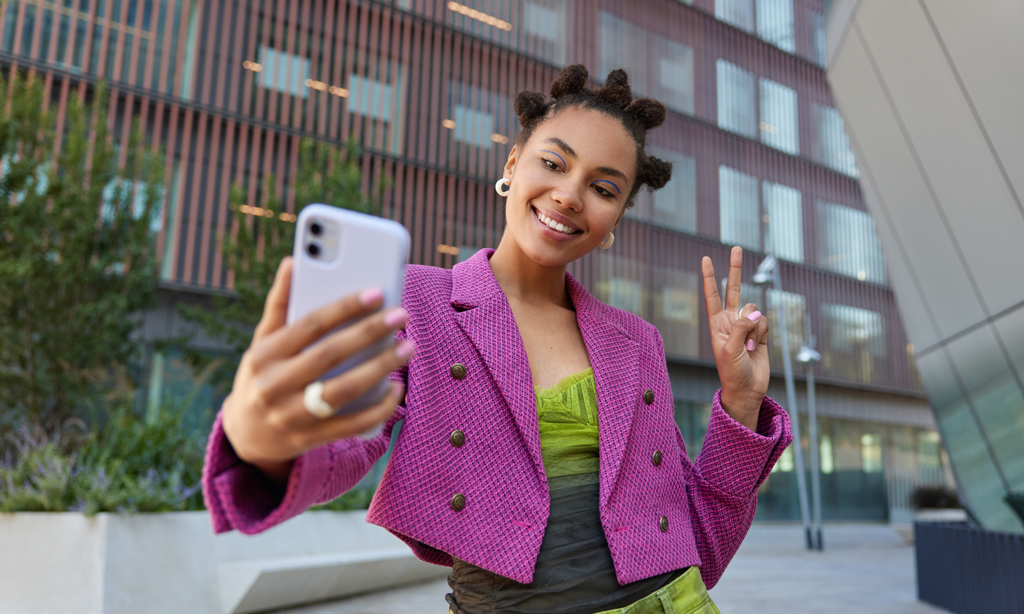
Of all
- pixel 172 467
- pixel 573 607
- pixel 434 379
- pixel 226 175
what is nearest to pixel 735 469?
pixel 573 607

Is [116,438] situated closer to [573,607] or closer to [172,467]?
[172,467]

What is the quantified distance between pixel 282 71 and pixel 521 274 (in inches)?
662

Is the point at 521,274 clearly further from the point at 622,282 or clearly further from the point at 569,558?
the point at 622,282

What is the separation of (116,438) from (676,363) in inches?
679

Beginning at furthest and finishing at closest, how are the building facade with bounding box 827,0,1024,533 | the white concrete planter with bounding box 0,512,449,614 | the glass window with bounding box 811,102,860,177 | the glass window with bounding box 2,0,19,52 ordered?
1. the glass window with bounding box 811,102,860,177
2. the glass window with bounding box 2,0,19,52
3. the building facade with bounding box 827,0,1024,533
4. the white concrete planter with bounding box 0,512,449,614

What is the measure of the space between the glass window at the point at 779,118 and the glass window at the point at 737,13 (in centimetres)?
204

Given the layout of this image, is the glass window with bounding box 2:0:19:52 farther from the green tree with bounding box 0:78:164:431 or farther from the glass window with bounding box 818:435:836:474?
the glass window with bounding box 818:435:836:474

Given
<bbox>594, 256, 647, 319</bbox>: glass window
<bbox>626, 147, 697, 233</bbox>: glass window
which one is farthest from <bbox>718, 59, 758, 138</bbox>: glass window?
<bbox>594, 256, 647, 319</bbox>: glass window

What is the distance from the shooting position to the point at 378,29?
59.5 feet

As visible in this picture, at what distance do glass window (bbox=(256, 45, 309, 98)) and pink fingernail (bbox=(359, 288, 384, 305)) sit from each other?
17.4 metres

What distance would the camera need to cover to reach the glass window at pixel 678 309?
72.8ft

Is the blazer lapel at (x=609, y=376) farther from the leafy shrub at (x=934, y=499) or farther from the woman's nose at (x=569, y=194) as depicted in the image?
the leafy shrub at (x=934, y=499)

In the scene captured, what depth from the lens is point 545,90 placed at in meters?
20.1

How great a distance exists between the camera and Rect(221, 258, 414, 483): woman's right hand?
32.8 inches
